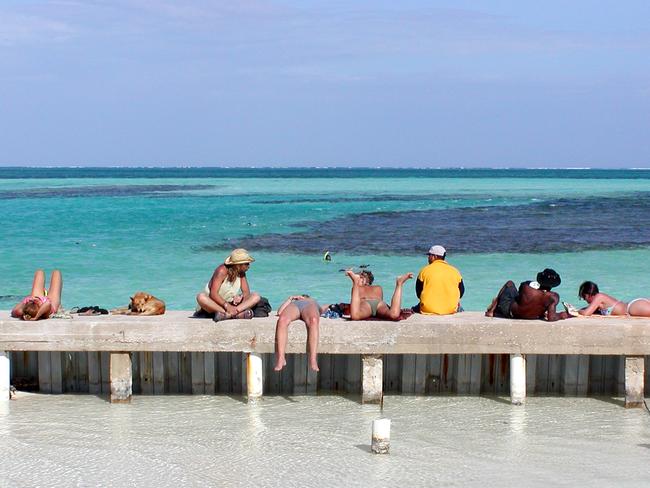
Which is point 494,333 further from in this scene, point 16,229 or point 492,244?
point 16,229

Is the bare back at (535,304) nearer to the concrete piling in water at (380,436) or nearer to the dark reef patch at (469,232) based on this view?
the concrete piling in water at (380,436)

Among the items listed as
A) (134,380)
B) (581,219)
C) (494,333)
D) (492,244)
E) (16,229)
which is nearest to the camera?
(494,333)

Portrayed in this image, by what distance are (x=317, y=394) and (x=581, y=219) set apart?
3757cm

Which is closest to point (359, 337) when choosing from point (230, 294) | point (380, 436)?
point (230, 294)

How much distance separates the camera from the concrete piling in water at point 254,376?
37.5 ft

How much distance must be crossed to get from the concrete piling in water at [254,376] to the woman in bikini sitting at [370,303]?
130cm

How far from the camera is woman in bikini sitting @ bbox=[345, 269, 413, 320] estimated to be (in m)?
11.3

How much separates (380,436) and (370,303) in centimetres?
235

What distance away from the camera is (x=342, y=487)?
28.6ft

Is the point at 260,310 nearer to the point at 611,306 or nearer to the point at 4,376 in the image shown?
the point at 4,376

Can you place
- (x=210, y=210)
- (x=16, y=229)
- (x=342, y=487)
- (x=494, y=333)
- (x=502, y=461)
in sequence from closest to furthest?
1. (x=342, y=487)
2. (x=502, y=461)
3. (x=494, y=333)
4. (x=16, y=229)
5. (x=210, y=210)

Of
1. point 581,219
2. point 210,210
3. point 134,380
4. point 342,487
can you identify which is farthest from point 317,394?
point 210,210

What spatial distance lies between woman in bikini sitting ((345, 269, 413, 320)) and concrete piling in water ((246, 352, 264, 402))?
130 cm

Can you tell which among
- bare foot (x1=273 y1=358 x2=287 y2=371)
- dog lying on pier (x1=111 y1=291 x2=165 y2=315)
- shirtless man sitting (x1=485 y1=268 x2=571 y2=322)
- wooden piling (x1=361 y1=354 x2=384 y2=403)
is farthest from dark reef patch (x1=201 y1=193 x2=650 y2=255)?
bare foot (x1=273 y1=358 x2=287 y2=371)
